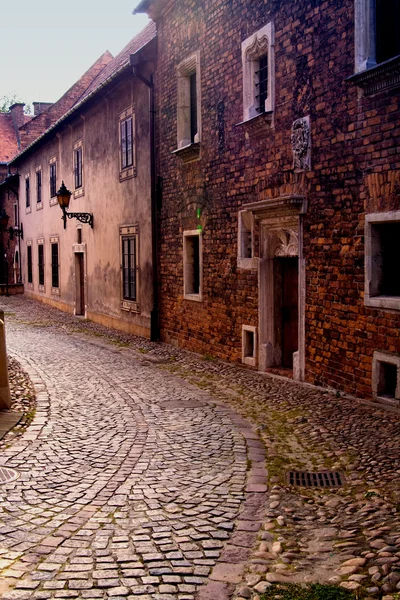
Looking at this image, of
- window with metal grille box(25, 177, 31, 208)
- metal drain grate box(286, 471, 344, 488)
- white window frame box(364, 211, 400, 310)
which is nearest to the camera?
metal drain grate box(286, 471, 344, 488)

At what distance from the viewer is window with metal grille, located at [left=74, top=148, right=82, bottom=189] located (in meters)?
21.7

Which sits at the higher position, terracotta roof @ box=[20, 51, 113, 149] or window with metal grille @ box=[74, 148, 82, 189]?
terracotta roof @ box=[20, 51, 113, 149]

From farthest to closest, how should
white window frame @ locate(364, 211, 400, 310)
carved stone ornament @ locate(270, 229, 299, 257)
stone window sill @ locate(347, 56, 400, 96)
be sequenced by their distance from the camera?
carved stone ornament @ locate(270, 229, 299, 257) → white window frame @ locate(364, 211, 400, 310) → stone window sill @ locate(347, 56, 400, 96)

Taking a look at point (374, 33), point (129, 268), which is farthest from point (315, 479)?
point (129, 268)

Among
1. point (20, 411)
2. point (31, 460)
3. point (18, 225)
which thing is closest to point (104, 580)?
point (31, 460)

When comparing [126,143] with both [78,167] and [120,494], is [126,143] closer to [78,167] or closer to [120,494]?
[78,167]

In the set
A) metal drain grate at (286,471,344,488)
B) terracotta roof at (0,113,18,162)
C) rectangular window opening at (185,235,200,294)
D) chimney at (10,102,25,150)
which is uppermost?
chimney at (10,102,25,150)

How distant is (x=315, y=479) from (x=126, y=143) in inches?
514

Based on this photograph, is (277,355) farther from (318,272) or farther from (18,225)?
(18,225)

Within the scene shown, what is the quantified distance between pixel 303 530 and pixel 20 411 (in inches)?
177

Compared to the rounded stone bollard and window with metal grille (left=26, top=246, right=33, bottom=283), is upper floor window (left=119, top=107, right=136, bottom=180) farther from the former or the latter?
window with metal grille (left=26, top=246, right=33, bottom=283)

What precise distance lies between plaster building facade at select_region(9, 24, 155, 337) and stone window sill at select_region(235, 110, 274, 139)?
507 cm

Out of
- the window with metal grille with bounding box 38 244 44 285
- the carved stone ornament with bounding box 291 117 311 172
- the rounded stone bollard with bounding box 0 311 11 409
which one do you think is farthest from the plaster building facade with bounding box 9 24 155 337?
the rounded stone bollard with bounding box 0 311 11 409

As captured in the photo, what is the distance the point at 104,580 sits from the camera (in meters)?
3.76
